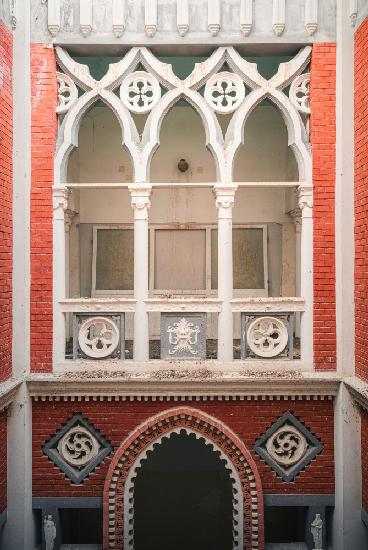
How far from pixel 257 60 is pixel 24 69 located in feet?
10.6

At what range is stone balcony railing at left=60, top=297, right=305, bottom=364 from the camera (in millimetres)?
6824

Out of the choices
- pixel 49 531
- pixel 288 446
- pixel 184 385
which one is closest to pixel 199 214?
pixel 184 385

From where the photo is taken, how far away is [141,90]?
22.5ft

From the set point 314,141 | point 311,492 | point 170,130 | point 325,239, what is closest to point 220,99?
point 314,141

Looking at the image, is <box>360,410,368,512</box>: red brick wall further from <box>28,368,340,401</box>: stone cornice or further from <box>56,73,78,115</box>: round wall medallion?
<box>56,73,78,115</box>: round wall medallion

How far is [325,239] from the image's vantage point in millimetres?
6785

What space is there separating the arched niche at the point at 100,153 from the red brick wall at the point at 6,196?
10.8 feet

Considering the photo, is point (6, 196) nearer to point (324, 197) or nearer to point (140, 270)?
point (140, 270)

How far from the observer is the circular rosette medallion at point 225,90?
269 inches

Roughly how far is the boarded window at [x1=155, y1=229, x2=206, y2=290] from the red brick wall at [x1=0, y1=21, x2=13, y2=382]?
372 cm

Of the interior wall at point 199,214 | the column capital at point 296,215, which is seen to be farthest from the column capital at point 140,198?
the column capital at point 296,215

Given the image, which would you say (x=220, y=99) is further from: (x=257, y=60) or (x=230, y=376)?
(x=230, y=376)

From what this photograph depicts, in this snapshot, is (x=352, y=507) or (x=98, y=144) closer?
(x=352, y=507)

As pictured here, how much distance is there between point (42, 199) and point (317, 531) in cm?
527
